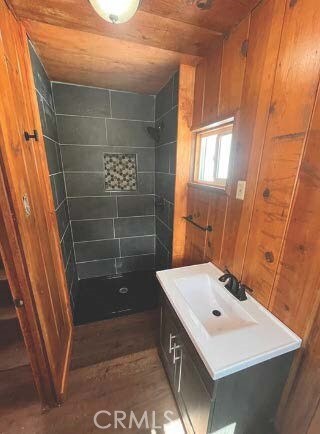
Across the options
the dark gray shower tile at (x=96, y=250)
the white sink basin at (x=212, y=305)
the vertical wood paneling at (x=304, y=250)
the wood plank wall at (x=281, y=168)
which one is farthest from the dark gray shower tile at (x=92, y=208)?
the vertical wood paneling at (x=304, y=250)

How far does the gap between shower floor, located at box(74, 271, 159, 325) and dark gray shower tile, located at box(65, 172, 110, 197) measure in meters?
1.12

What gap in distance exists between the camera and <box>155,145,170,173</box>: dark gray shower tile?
1850 mm

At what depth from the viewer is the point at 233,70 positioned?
107cm

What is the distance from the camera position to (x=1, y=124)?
2.44 ft

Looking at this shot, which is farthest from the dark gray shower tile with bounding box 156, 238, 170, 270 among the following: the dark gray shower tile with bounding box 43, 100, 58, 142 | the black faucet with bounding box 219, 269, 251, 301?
the dark gray shower tile with bounding box 43, 100, 58, 142

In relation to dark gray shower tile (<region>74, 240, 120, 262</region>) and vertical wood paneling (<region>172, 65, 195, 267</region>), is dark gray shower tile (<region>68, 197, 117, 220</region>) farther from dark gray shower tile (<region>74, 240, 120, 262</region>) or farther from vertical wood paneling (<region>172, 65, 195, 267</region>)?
vertical wood paneling (<region>172, 65, 195, 267</region>)

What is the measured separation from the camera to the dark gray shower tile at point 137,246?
249 cm

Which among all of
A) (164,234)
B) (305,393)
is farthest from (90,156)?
(305,393)

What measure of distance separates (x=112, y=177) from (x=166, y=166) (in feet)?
2.40

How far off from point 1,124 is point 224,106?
1154 millimetres

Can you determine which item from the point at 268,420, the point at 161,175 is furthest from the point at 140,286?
the point at 268,420

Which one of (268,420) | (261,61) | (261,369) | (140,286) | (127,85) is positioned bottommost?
(140,286)

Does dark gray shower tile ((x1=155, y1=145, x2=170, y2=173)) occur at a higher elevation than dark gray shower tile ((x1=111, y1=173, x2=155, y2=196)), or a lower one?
higher

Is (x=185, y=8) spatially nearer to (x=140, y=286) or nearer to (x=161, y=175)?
(x=161, y=175)
